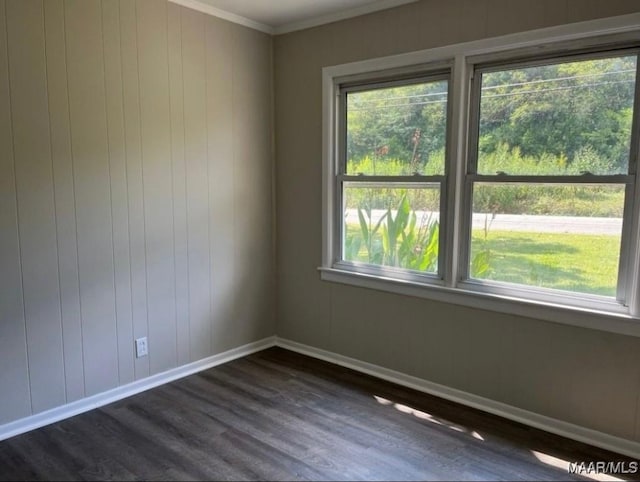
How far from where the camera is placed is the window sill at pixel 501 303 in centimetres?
243

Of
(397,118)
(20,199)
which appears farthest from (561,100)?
(20,199)

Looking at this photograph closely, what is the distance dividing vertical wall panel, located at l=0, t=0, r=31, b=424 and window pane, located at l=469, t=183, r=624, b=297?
2.64 metres

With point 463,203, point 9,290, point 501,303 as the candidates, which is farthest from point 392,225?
point 9,290

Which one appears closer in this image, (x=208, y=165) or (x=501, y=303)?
(x=501, y=303)

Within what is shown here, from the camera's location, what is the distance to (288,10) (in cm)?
333

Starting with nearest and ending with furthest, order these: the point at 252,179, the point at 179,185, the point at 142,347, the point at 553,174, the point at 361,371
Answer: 1. the point at 553,174
2. the point at 142,347
3. the point at 179,185
4. the point at 361,371
5. the point at 252,179

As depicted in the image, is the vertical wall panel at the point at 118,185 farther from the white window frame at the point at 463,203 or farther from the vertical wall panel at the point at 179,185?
the white window frame at the point at 463,203

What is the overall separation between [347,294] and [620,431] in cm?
185

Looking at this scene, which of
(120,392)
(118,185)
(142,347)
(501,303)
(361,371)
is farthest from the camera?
(361,371)

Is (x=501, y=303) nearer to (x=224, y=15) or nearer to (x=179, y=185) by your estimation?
(x=179, y=185)

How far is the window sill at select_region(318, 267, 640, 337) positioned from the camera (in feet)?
7.98

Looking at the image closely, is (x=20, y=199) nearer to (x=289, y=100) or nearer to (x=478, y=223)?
(x=289, y=100)

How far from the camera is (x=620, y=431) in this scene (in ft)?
8.09

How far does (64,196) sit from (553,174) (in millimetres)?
2766
